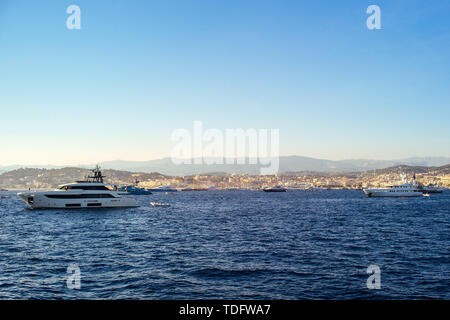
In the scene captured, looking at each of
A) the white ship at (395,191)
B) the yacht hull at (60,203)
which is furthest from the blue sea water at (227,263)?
the white ship at (395,191)

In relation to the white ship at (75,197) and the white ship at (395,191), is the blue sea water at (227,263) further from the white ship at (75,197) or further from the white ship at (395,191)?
the white ship at (395,191)

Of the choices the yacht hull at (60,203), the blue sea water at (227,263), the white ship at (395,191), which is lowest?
the white ship at (395,191)

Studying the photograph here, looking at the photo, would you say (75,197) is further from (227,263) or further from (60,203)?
(227,263)

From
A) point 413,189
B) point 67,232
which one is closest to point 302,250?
point 67,232

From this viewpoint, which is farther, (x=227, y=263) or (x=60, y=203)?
(x=60, y=203)

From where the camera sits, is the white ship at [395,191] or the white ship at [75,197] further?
the white ship at [395,191]

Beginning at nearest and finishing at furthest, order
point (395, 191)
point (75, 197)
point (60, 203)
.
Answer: point (60, 203) → point (75, 197) → point (395, 191)

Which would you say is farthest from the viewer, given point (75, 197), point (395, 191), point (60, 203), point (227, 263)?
point (395, 191)

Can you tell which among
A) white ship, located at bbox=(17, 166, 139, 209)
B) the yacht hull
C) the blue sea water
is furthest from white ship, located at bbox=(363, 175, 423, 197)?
the yacht hull

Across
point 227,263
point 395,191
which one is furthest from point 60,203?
point 395,191

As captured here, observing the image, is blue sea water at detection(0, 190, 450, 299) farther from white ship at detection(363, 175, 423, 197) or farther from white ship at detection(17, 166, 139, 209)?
white ship at detection(363, 175, 423, 197)

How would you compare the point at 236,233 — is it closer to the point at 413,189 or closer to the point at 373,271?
the point at 373,271

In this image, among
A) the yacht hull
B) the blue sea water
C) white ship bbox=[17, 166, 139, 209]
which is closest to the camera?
the blue sea water

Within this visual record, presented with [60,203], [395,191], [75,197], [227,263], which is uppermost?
[227,263]
